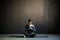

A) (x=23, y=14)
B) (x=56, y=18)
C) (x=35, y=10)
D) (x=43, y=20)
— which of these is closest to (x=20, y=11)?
(x=23, y=14)

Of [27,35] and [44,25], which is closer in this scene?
[27,35]

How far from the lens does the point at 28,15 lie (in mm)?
8328

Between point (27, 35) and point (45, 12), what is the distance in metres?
2.38

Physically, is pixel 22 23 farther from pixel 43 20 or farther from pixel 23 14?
pixel 43 20

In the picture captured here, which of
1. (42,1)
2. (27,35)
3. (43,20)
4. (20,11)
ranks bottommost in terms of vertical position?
(27,35)

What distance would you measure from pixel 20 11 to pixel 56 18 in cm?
203

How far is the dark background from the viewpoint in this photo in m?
8.28

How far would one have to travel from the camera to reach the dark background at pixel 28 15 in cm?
828

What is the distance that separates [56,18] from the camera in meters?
8.30

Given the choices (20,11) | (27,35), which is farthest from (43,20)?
(27,35)

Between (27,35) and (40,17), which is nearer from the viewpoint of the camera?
(27,35)

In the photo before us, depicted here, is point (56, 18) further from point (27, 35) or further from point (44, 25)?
point (27, 35)

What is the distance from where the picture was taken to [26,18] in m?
8.34

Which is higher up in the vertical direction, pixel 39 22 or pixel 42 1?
pixel 42 1
